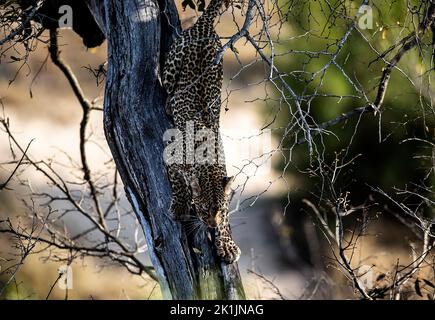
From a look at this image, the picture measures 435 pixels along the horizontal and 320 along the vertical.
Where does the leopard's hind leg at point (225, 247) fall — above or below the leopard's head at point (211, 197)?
below

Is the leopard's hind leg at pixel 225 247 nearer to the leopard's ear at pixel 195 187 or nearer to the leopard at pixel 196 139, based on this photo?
the leopard at pixel 196 139

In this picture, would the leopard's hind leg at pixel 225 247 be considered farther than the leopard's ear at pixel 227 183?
No

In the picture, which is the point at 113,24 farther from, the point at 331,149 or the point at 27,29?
the point at 331,149

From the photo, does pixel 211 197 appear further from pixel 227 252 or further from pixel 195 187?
pixel 227 252

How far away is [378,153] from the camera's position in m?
9.73

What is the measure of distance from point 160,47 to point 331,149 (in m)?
4.64

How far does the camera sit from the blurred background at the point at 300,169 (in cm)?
682

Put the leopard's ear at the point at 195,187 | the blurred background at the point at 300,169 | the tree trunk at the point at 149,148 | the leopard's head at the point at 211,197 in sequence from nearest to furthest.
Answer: the tree trunk at the point at 149,148 → the leopard's head at the point at 211,197 → the leopard's ear at the point at 195,187 → the blurred background at the point at 300,169

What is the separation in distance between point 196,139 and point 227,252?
0.82 metres

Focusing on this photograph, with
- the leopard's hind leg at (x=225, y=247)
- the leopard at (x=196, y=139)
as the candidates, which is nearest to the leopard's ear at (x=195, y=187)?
the leopard at (x=196, y=139)

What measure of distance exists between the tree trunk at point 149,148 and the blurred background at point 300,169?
586 mm

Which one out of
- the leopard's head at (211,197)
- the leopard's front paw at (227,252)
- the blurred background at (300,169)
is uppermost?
the blurred background at (300,169)

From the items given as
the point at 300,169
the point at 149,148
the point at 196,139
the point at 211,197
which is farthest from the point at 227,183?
the point at 300,169
